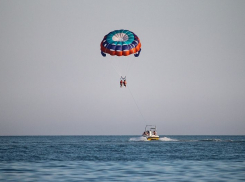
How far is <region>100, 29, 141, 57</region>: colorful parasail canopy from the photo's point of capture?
1861 inches

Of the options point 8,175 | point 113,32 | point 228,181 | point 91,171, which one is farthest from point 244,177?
point 113,32

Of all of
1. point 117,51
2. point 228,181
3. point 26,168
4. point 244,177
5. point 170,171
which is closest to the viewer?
point 228,181

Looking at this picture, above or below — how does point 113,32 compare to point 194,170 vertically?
above

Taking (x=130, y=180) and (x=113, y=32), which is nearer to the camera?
(x=130, y=180)

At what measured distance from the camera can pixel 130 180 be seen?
2406 cm

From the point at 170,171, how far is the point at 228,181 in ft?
18.2

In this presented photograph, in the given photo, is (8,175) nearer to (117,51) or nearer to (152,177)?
(152,177)

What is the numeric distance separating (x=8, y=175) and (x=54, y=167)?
5.58 m

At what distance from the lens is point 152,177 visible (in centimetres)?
2533

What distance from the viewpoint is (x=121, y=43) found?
47875 mm

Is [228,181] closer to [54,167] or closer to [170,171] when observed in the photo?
[170,171]

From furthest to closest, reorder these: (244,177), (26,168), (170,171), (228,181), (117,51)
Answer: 1. (117,51)
2. (26,168)
3. (170,171)
4. (244,177)
5. (228,181)

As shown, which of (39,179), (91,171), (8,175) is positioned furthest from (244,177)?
(8,175)

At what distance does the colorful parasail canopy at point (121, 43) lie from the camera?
4728cm
